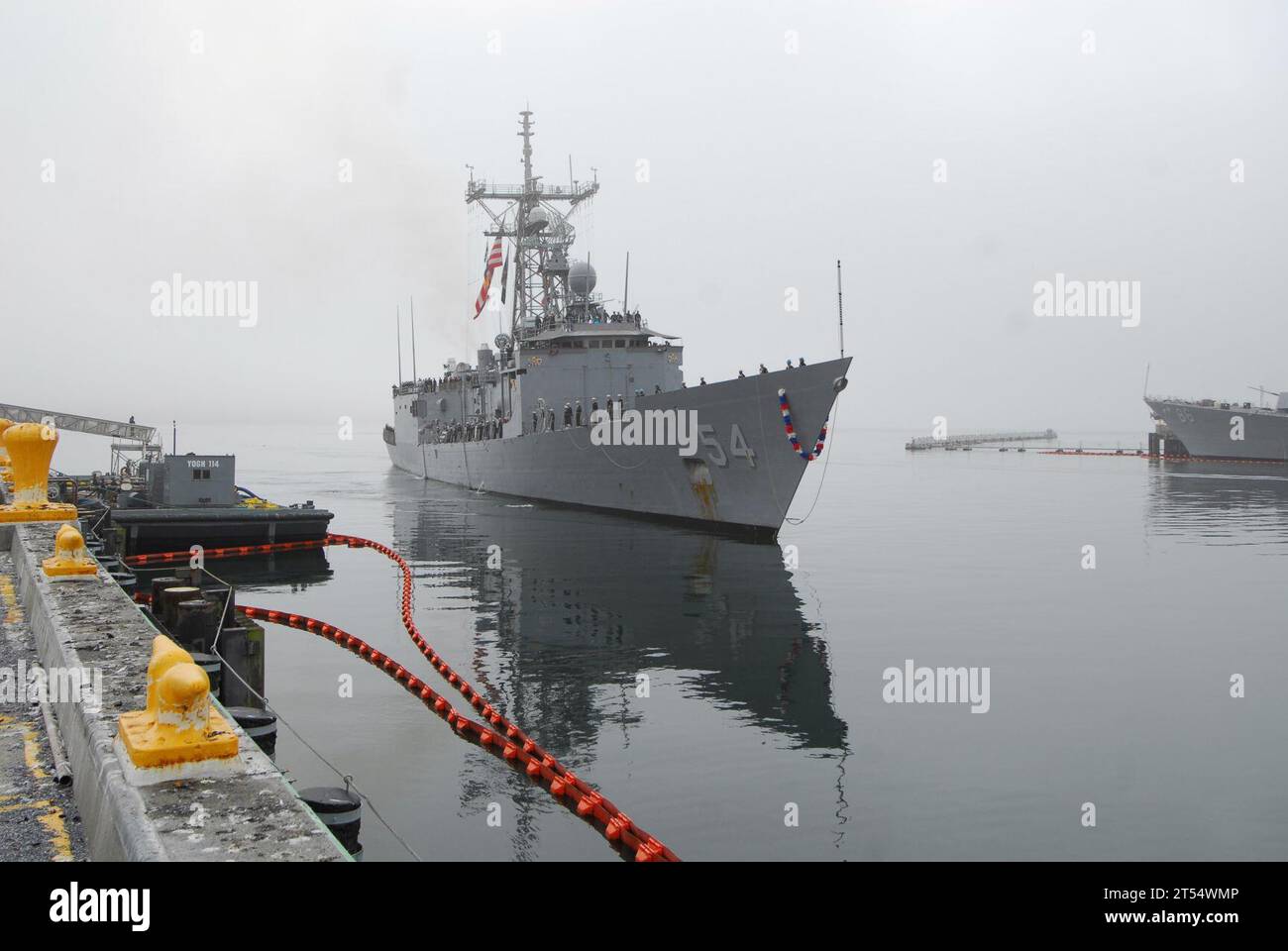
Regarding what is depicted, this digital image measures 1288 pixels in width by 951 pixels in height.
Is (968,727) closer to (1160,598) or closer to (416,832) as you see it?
(416,832)

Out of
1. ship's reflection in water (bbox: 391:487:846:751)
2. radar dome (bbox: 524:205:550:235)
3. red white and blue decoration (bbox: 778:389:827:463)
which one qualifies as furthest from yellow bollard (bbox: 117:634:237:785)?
radar dome (bbox: 524:205:550:235)

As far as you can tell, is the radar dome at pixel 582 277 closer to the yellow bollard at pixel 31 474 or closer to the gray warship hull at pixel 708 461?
the gray warship hull at pixel 708 461

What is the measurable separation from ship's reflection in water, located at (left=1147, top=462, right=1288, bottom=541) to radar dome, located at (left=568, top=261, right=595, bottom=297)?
23.5 meters

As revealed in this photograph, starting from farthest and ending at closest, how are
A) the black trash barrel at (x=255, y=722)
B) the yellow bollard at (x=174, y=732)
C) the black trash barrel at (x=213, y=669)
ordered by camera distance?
the black trash barrel at (x=213, y=669)
the black trash barrel at (x=255, y=722)
the yellow bollard at (x=174, y=732)

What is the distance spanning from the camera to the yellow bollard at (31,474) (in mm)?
11227

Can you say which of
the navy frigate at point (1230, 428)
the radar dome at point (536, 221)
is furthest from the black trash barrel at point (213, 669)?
the navy frigate at point (1230, 428)

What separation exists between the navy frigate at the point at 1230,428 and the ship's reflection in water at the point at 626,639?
190 feet

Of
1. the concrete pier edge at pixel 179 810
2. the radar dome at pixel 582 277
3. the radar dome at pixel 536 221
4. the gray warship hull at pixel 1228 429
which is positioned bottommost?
the concrete pier edge at pixel 179 810

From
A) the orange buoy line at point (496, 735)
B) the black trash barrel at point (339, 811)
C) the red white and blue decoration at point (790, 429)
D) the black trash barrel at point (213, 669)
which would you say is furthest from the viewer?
the red white and blue decoration at point (790, 429)

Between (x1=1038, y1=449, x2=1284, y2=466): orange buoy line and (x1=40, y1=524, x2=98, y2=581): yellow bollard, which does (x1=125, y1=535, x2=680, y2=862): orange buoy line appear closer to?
(x1=40, y1=524, x2=98, y2=581): yellow bollard

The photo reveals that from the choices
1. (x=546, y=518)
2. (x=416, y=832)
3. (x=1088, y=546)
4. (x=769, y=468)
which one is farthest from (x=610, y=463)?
(x=416, y=832)

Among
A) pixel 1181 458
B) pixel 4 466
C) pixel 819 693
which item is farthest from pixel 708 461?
pixel 1181 458

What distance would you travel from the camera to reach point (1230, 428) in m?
69.2

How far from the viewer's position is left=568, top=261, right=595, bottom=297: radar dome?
40812 millimetres
